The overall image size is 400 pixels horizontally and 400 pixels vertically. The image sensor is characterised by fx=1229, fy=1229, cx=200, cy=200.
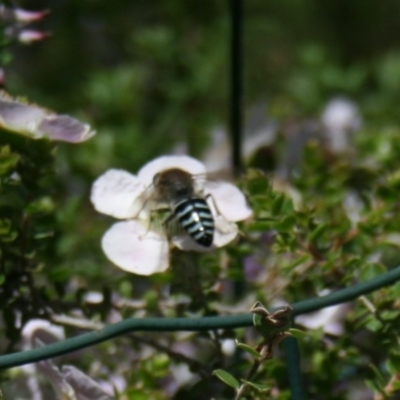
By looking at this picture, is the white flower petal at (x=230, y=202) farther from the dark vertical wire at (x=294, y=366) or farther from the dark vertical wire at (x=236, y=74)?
the dark vertical wire at (x=236, y=74)

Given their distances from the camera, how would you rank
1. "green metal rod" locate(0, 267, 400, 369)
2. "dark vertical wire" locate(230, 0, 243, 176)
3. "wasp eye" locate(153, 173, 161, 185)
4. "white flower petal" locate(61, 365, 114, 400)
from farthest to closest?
"dark vertical wire" locate(230, 0, 243, 176) → "wasp eye" locate(153, 173, 161, 185) → "white flower petal" locate(61, 365, 114, 400) → "green metal rod" locate(0, 267, 400, 369)

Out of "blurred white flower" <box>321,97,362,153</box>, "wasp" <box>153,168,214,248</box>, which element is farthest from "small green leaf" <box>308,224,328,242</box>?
"blurred white flower" <box>321,97,362,153</box>

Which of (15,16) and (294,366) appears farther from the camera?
(15,16)

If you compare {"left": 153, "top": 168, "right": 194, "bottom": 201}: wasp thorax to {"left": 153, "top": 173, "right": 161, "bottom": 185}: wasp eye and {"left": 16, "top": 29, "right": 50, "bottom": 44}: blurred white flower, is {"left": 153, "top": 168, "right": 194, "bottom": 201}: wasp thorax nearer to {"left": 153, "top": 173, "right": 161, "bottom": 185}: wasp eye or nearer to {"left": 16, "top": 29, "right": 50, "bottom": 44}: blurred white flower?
{"left": 153, "top": 173, "right": 161, "bottom": 185}: wasp eye

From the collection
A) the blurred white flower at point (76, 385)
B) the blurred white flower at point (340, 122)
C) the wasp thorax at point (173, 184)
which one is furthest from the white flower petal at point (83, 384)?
the blurred white flower at point (340, 122)

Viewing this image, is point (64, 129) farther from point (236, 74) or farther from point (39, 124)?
point (236, 74)

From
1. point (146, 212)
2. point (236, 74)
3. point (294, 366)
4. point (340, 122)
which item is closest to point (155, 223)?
point (146, 212)
